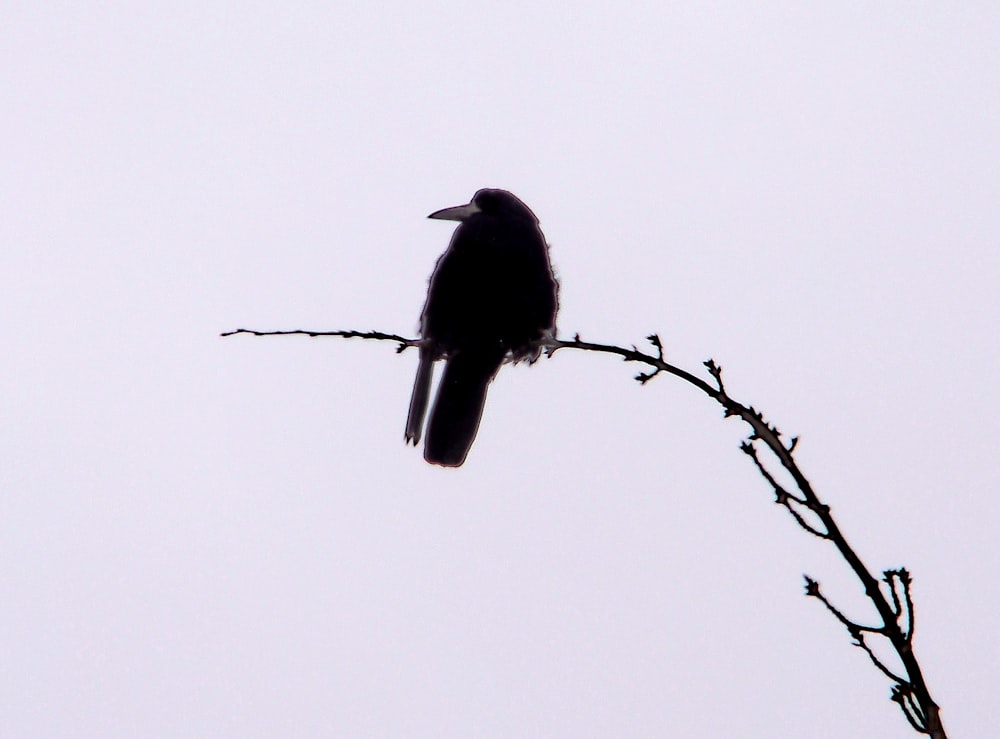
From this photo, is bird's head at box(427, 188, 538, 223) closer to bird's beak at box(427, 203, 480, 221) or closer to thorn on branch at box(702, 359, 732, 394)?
bird's beak at box(427, 203, 480, 221)

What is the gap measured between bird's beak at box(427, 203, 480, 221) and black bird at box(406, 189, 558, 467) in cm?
16

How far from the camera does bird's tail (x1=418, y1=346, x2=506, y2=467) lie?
4250 millimetres

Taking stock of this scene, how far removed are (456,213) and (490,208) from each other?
154mm

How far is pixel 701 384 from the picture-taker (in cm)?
185

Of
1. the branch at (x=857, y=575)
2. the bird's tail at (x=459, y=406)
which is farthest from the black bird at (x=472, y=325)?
the branch at (x=857, y=575)

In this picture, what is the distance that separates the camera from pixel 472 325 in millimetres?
4254

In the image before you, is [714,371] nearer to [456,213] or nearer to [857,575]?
[857,575]

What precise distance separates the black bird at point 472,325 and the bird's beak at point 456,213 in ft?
0.54

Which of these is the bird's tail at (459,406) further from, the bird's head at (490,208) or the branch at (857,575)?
the branch at (857,575)

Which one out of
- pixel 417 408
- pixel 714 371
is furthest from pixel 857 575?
pixel 417 408

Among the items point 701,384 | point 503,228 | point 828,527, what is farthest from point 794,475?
point 503,228

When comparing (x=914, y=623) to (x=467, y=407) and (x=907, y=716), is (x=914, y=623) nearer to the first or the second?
(x=907, y=716)

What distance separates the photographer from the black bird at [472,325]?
4238 mm

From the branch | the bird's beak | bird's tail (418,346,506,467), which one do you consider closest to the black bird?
bird's tail (418,346,506,467)
